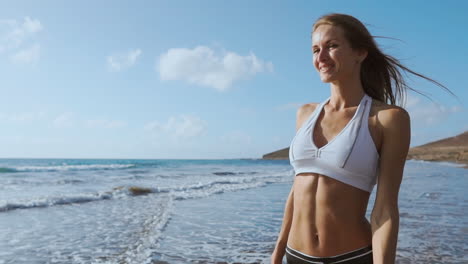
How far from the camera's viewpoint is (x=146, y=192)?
17250 mm

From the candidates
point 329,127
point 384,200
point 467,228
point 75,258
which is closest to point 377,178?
point 384,200

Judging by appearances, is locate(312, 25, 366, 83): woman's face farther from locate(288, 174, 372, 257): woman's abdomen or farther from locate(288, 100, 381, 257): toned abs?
locate(288, 174, 372, 257): woman's abdomen

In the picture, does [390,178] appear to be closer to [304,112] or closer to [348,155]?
[348,155]

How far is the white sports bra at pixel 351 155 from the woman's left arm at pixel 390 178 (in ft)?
0.22

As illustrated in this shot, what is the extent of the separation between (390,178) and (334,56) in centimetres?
63

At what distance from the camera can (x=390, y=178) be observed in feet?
6.04

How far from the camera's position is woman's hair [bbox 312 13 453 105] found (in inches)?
81.4

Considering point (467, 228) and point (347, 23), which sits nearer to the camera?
point (347, 23)

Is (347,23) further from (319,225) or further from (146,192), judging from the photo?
(146,192)

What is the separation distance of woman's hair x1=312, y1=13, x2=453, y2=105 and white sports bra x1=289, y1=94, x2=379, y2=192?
0.52 ft

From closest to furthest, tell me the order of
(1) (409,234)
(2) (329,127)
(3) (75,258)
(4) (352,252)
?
(4) (352,252) → (2) (329,127) → (3) (75,258) → (1) (409,234)

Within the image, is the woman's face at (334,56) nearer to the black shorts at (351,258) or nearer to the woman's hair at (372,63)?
the woman's hair at (372,63)

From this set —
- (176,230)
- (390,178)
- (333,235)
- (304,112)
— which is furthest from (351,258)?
(176,230)

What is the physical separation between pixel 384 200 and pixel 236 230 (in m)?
6.83
